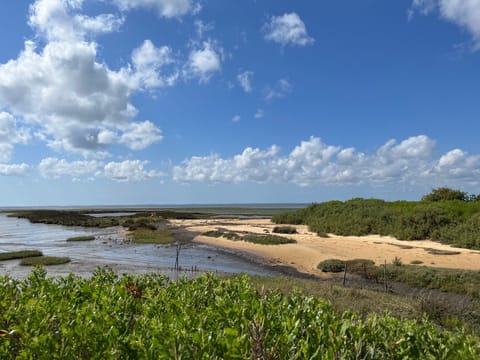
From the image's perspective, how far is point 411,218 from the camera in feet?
120

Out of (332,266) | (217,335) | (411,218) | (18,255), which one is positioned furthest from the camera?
(411,218)

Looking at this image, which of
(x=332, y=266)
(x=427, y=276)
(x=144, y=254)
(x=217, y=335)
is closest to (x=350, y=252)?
(x=332, y=266)

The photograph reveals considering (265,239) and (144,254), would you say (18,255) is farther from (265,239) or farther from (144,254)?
(265,239)

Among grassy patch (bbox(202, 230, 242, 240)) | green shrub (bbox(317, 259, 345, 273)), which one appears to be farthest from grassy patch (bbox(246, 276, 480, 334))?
grassy patch (bbox(202, 230, 242, 240))

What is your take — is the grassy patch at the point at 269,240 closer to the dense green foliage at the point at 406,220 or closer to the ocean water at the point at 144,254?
the ocean water at the point at 144,254

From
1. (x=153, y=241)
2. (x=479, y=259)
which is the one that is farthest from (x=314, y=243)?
(x=153, y=241)

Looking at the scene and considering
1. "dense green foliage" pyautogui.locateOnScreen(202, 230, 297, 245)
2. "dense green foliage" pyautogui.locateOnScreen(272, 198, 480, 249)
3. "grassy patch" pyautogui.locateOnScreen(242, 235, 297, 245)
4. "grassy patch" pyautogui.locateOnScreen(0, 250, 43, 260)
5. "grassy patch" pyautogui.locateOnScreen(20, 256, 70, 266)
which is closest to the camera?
"grassy patch" pyautogui.locateOnScreen(20, 256, 70, 266)

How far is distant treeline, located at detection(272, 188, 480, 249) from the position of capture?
31109mm

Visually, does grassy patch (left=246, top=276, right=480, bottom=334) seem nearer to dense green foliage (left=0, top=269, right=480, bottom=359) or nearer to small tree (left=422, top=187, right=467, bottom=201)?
dense green foliage (left=0, top=269, right=480, bottom=359)

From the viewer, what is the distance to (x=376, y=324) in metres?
4.50

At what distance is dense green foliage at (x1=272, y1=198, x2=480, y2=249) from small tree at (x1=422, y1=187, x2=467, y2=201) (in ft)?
9.66

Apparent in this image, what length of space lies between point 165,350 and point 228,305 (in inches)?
60.8

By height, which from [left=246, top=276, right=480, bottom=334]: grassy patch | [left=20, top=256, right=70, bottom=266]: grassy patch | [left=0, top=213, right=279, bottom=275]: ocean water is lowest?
[left=0, top=213, right=279, bottom=275]: ocean water

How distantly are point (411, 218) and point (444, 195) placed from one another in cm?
1073
